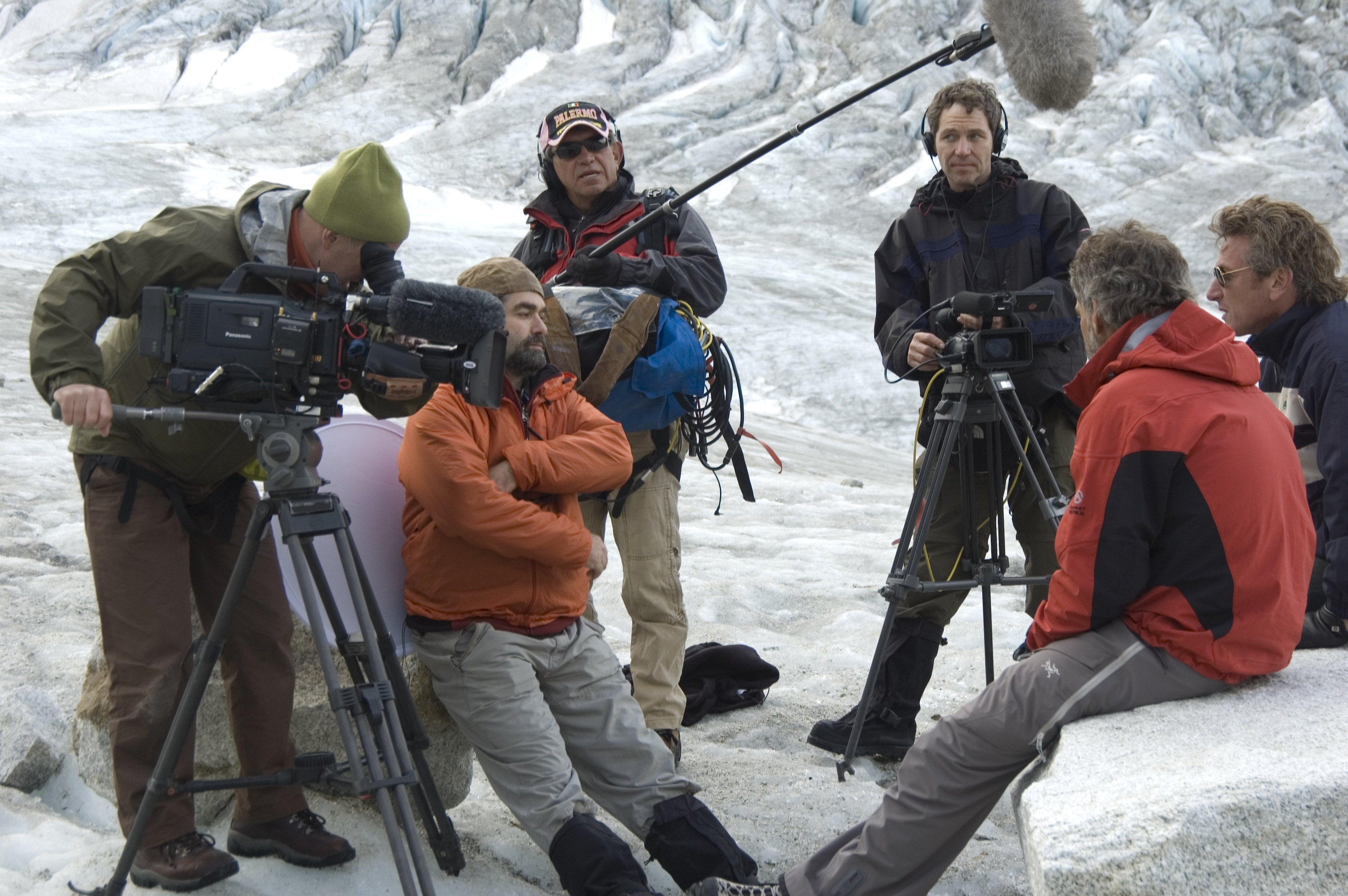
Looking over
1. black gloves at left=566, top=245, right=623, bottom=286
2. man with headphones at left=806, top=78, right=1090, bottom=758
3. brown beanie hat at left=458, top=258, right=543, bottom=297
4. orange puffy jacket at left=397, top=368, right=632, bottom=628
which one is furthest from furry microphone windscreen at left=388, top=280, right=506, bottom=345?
man with headphones at left=806, top=78, right=1090, bottom=758

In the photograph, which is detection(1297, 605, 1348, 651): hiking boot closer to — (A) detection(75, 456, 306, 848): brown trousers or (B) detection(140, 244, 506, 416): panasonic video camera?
(B) detection(140, 244, 506, 416): panasonic video camera

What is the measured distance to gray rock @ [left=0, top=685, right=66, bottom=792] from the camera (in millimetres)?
3010

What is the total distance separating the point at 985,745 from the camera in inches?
93.7

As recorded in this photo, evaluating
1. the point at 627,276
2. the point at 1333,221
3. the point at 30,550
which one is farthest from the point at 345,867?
the point at 1333,221

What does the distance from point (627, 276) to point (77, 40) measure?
116 ft

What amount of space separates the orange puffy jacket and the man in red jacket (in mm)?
926

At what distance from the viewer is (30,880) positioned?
2559mm

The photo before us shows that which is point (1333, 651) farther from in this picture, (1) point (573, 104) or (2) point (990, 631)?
(1) point (573, 104)

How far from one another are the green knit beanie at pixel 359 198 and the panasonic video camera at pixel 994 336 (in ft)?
5.05

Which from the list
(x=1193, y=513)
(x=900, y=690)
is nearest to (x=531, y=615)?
(x=900, y=690)

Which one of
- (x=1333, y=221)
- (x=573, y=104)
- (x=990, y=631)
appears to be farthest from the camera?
(x=1333, y=221)

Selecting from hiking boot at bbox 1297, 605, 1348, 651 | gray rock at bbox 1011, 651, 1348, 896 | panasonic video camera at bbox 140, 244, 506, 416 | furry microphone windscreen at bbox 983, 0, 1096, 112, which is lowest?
hiking boot at bbox 1297, 605, 1348, 651

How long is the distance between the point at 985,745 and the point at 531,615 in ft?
3.73

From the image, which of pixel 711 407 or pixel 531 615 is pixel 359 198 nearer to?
pixel 531 615
